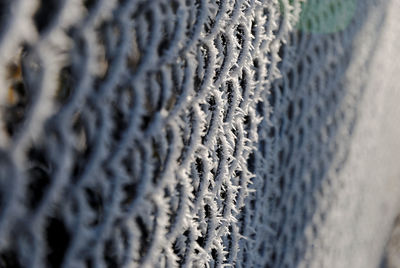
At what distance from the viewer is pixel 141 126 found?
0.99 feet

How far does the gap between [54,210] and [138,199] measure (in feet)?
0.23

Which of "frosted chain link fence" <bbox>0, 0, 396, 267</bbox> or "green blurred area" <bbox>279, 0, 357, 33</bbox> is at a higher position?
"green blurred area" <bbox>279, 0, 357, 33</bbox>

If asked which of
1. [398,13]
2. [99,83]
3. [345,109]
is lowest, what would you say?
[99,83]

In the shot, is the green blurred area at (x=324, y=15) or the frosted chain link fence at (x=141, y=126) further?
the green blurred area at (x=324, y=15)

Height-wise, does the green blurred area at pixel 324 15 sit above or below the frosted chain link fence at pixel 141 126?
above

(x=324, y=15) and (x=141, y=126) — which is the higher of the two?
(x=324, y=15)

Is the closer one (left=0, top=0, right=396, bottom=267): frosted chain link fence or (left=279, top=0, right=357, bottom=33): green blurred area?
(left=0, top=0, right=396, bottom=267): frosted chain link fence

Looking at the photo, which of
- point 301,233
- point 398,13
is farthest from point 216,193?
point 398,13

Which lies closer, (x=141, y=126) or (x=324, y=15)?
(x=141, y=126)

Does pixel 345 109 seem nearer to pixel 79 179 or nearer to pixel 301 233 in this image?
pixel 301 233

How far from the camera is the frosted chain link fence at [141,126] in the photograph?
0.23 meters

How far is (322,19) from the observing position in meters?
0.59

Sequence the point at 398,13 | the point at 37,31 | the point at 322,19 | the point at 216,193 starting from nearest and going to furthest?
the point at 37,31 < the point at 216,193 < the point at 322,19 < the point at 398,13

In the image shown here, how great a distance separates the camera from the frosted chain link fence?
0.75ft
